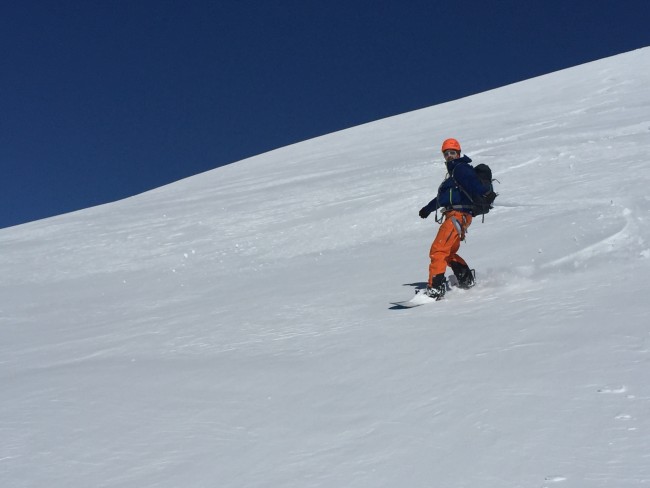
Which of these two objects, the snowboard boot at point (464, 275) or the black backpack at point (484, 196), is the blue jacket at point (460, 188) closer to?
the black backpack at point (484, 196)

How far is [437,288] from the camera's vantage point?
5.52m

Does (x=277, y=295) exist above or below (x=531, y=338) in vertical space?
above

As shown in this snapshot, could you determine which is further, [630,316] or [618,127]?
[618,127]

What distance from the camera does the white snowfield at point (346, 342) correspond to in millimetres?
2762

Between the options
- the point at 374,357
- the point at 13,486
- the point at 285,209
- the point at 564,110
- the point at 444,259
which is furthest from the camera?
the point at 564,110

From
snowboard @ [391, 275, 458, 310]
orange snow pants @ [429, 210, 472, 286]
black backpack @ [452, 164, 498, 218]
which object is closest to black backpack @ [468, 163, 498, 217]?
black backpack @ [452, 164, 498, 218]

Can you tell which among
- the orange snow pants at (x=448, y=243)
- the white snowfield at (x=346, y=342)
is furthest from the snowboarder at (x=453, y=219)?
the white snowfield at (x=346, y=342)

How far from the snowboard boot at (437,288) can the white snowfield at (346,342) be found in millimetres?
145

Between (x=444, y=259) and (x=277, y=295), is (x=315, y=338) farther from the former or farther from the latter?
(x=277, y=295)

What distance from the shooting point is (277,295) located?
262 inches

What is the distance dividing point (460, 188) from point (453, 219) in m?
0.28

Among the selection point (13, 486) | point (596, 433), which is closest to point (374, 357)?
point (596, 433)

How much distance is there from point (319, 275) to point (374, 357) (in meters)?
3.25

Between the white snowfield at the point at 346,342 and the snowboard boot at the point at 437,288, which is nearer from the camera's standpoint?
the white snowfield at the point at 346,342
